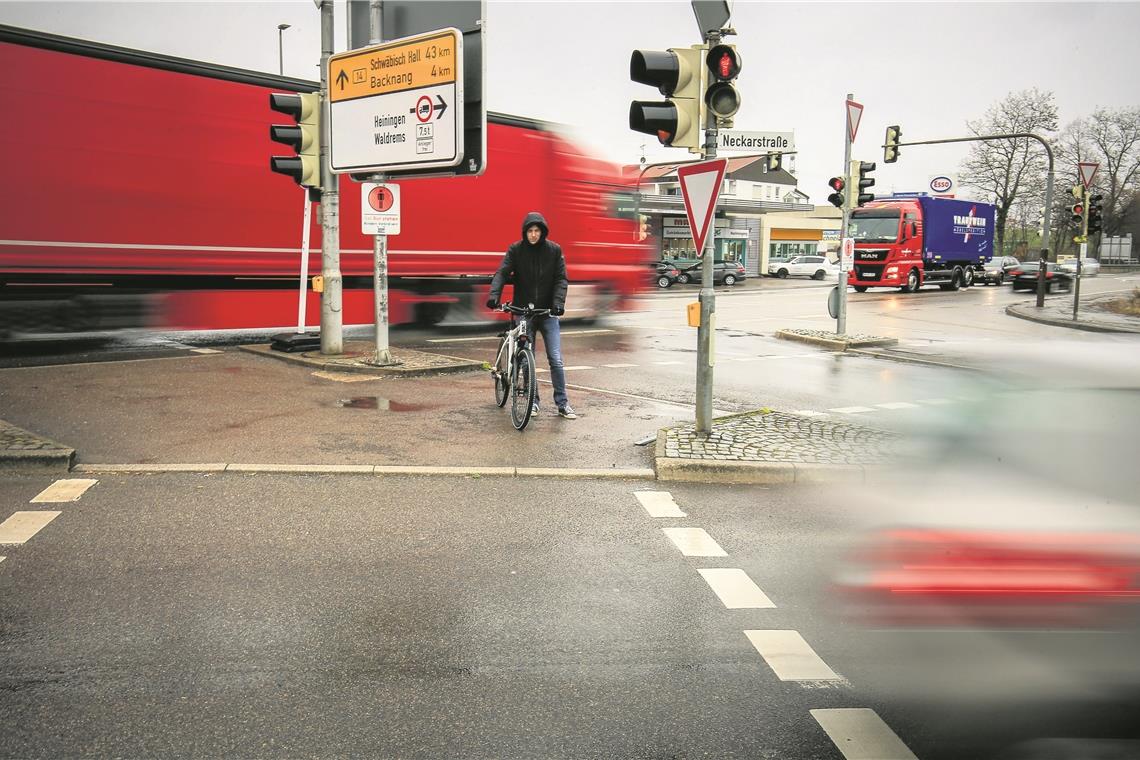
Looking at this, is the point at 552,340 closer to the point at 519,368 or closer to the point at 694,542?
the point at 519,368

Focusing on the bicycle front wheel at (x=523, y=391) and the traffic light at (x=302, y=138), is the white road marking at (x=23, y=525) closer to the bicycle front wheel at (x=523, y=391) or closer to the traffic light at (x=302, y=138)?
the bicycle front wheel at (x=523, y=391)

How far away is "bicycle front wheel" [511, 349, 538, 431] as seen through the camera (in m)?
8.77

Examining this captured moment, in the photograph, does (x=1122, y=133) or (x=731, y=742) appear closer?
(x=731, y=742)

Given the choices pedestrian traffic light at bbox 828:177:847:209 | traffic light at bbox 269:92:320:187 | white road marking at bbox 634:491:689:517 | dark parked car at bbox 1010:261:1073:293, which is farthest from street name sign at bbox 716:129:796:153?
dark parked car at bbox 1010:261:1073:293

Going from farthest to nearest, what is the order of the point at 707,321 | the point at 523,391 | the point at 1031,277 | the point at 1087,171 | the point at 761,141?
the point at 1031,277 → the point at 1087,171 → the point at 761,141 → the point at 523,391 → the point at 707,321

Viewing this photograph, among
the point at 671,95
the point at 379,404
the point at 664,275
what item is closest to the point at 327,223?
the point at 379,404

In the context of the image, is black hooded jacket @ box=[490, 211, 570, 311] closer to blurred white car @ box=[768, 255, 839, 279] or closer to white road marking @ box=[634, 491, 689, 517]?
white road marking @ box=[634, 491, 689, 517]

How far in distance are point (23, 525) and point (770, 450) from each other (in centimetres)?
515

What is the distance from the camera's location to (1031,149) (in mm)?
63969

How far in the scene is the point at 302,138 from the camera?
1227 centimetres

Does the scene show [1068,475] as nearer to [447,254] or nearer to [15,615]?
[15,615]

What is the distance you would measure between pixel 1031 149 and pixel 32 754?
70.9 m

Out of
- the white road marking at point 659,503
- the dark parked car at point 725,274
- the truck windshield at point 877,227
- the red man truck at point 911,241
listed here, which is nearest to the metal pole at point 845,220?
the white road marking at point 659,503

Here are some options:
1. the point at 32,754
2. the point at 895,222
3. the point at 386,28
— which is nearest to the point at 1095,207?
the point at 895,222
